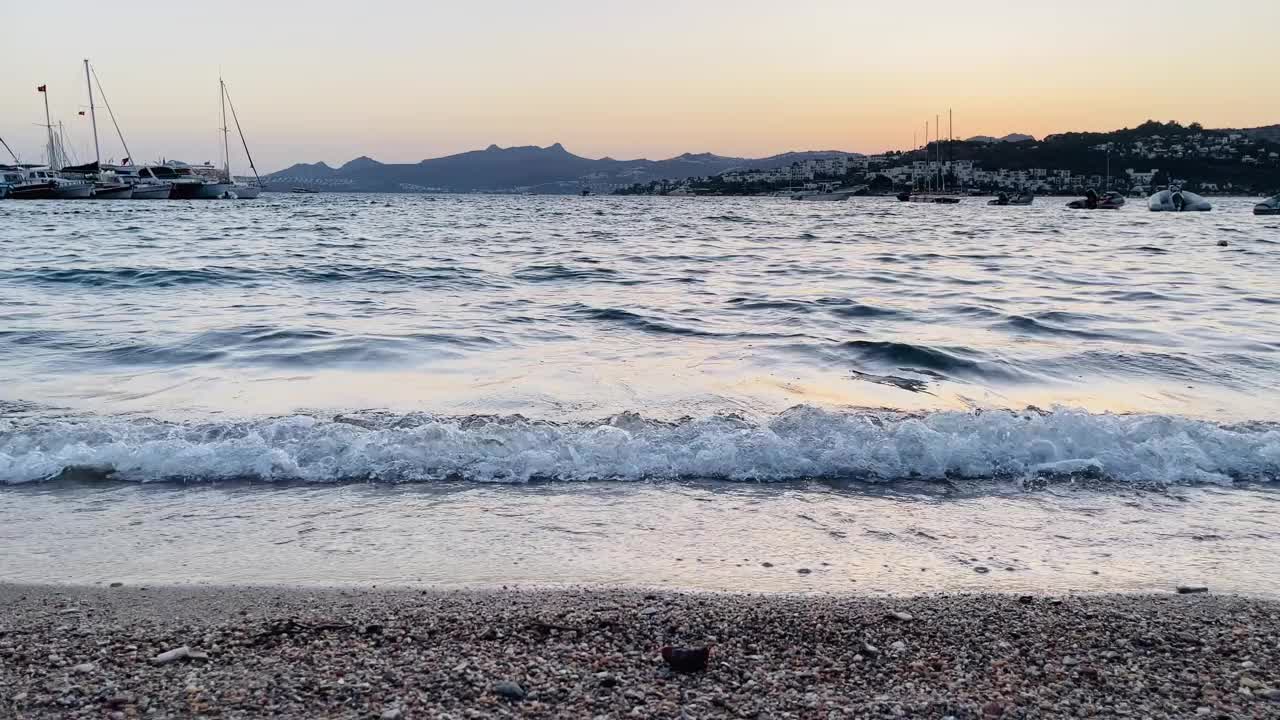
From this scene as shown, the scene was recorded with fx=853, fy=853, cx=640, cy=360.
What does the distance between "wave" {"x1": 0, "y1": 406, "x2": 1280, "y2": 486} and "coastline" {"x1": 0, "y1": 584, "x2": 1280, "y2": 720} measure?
206cm

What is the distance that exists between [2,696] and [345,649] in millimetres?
1092

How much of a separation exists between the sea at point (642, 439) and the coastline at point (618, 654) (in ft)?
0.99

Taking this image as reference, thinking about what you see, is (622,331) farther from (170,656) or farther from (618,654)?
(170,656)

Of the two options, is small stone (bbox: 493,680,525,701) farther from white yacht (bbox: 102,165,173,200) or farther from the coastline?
white yacht (bbox: 102,165,173,200)

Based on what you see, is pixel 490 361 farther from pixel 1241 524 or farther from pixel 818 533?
pixel 1241 524

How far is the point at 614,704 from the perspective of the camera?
284cm

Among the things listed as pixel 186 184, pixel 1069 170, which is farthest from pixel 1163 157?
pixel 186 184

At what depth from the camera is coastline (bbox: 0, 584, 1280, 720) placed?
2.84m

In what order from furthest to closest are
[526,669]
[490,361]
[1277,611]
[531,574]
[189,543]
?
[490,361]
[189,543]
[531,574]
[1277,611]
[526,669]

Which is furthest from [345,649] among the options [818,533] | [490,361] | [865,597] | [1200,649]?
[490,361]

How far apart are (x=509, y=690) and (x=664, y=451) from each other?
11.0 ft

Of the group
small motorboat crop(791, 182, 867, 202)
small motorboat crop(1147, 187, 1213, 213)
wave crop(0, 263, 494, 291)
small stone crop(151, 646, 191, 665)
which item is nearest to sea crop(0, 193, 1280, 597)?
small stone crop(151, 646, 191, 665)

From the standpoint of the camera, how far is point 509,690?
2.90m

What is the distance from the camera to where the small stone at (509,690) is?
2863 millimetres
